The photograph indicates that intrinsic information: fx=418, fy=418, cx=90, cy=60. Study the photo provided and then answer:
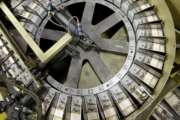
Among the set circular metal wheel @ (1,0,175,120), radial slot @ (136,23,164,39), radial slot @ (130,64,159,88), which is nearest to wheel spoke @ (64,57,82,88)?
circular metal wheel @ (1,0,175,120)

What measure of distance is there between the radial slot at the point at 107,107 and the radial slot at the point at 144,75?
337 mm

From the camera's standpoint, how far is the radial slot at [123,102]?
3.82m

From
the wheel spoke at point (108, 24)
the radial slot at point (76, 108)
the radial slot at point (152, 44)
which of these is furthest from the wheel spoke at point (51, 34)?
the radial slot at point (152, 44)

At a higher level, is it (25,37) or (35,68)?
(25,37)

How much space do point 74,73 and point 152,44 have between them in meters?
0.80

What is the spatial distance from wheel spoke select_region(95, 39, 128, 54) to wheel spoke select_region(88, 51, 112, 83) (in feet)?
0.35

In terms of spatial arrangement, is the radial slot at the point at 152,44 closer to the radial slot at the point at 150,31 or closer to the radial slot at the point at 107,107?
the radial slot at the point at 150,31

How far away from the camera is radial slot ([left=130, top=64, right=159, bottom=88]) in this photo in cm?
390

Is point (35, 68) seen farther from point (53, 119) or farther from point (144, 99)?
point (144, 99)

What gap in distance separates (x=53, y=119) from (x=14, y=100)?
0.42 meters

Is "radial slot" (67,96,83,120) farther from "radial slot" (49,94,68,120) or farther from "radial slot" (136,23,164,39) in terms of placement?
"radial slot" (136,23,164,39)

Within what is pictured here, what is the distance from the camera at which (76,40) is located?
4113mm

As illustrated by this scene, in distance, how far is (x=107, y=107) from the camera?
3828 mm

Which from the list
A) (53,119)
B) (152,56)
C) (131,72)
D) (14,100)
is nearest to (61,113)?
(53,119)
